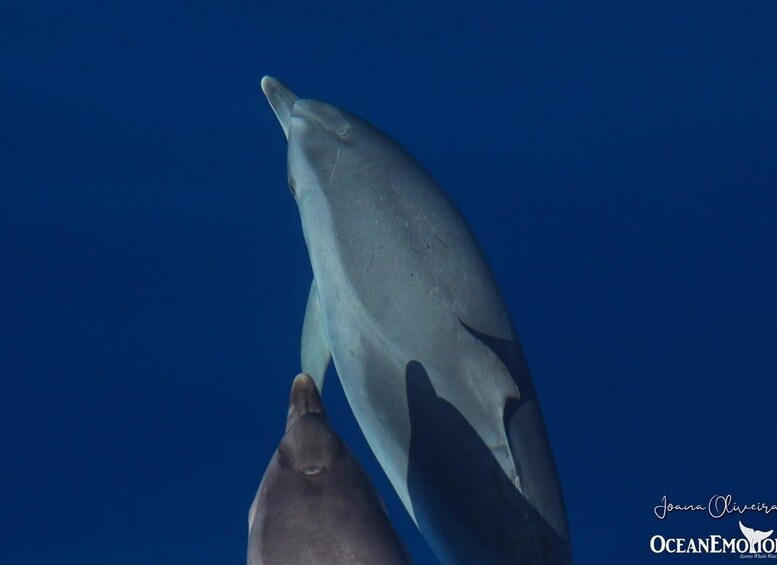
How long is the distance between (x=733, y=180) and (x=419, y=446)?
2.83 metres

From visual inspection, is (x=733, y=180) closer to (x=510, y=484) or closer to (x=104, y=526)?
(x=510, y=484)

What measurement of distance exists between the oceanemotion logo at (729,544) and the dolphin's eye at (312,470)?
264 centimetres

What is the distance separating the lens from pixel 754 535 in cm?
428

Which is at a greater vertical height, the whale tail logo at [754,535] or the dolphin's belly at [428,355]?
the dolphin's belly at [428,355]

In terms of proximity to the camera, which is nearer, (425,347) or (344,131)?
(425,347)

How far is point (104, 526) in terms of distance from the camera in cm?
430

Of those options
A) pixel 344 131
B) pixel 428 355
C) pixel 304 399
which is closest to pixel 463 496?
pixel 428 355

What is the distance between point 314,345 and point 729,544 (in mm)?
2330

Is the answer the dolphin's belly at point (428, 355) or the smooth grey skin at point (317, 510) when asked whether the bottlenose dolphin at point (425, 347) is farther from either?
the smooth grey skin at point (317, 510)

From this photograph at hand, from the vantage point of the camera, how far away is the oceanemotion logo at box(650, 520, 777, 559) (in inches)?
166

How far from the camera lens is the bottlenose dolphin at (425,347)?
2.81m
